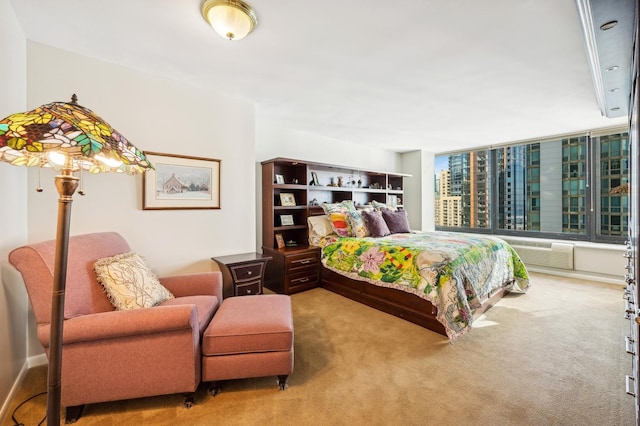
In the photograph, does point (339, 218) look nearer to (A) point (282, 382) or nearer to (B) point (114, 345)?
(A) point (282, 382)

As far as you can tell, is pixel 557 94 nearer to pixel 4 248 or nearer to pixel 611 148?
pixel 611 148

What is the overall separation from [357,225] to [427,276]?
4.73 ft

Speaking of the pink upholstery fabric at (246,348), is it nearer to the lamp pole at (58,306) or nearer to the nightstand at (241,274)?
the lamp pole at (58,306)

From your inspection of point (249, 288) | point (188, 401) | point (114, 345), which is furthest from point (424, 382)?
point (114, 345)

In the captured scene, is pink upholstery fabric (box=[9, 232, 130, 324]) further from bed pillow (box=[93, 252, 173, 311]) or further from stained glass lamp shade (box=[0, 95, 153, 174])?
stained glass lamp shade (box=[0, 95, 153, 174])

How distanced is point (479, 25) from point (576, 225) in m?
4.71

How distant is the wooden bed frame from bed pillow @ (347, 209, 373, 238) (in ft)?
2.14

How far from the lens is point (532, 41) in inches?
81.2

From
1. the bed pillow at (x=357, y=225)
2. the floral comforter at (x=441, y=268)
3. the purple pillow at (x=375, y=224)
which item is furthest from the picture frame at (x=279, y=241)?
the purple pillow at (x=375, y=224)

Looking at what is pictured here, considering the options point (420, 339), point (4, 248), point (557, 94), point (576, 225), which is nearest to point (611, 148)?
point (576, 225)

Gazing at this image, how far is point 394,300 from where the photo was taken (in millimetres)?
2955

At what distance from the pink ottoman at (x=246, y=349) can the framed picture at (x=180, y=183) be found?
58.6 inches

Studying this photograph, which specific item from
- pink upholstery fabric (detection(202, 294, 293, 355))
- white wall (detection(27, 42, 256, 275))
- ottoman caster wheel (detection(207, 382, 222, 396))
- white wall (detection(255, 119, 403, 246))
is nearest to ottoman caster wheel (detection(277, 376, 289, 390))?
pink upholstery fabric (detection(202, 294, 293, 355))

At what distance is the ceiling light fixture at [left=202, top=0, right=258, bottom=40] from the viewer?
5.51 ft
